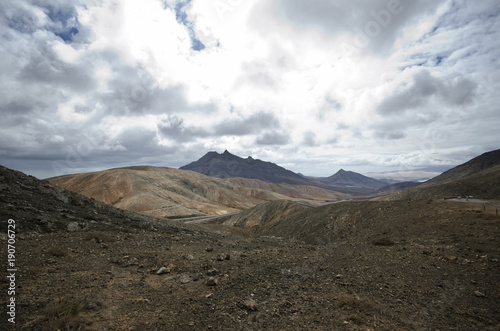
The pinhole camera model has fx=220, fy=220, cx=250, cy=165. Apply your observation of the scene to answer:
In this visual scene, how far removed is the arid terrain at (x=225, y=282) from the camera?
6535mm

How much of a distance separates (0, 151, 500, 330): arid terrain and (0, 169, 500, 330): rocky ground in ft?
0.14

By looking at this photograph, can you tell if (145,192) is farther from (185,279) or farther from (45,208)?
(185,279)

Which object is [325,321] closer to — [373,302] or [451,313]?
[373,302]

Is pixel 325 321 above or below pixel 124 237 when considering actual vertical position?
below

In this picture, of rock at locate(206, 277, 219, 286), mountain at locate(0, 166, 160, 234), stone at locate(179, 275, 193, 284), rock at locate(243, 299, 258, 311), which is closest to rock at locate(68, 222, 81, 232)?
mountain at locate(0, 166, 160, 234)

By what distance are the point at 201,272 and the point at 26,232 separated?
1087cm

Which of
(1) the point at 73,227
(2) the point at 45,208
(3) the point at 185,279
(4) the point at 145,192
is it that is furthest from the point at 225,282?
(4) the point at 145,192

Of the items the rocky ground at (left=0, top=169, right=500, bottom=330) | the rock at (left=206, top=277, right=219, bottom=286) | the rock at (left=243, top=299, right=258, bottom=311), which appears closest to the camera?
the rocky ground at (left=0, top=169, right=500, bottom=330)

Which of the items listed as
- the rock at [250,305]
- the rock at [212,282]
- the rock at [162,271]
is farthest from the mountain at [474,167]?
the rock at [162,271]

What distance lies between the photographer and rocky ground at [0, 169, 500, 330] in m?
6.50

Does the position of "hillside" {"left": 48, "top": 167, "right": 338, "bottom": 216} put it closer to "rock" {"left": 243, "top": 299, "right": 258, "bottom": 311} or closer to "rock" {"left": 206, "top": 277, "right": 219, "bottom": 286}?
"rock" {"left": 206, "top": 277, "right": 219, "bottom": 286}

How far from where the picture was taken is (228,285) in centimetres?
899

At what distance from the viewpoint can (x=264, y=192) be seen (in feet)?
618

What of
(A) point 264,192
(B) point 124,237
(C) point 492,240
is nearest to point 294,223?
(C) point 492,240
